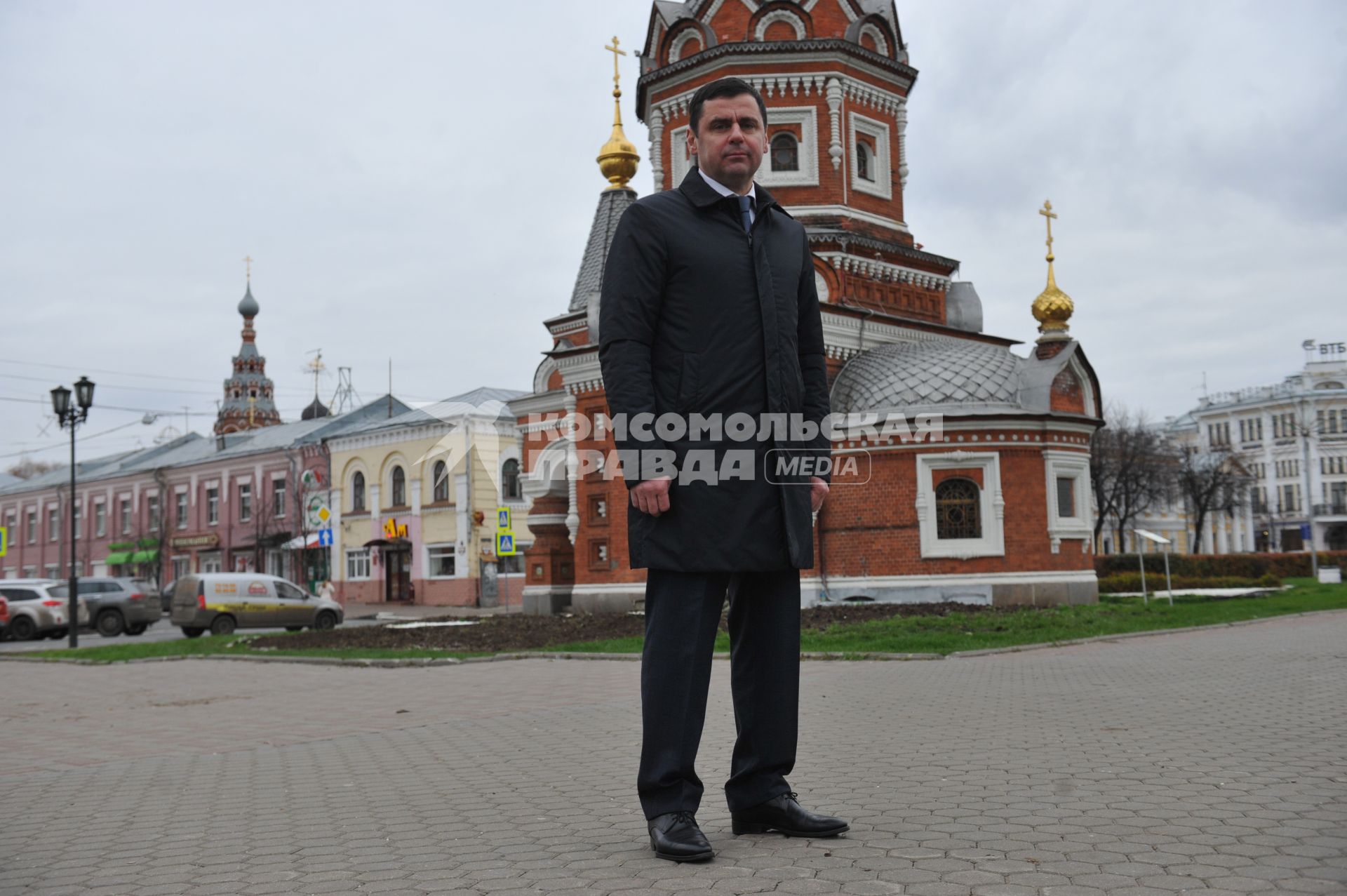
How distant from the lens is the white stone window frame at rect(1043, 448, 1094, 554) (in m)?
22.8

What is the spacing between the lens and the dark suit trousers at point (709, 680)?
13.1ft

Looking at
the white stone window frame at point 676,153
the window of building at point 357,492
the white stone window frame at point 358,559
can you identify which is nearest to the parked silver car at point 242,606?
the white stone window frame at point 676,153

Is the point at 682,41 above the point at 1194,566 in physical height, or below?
above

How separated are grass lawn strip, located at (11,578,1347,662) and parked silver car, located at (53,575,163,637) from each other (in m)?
8.46

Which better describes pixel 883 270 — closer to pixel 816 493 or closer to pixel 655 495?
pixel 816 493

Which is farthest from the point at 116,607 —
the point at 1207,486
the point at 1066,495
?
the point at 1207,486

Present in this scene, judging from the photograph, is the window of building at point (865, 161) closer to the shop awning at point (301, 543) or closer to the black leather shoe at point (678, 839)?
the shop awning at point (301, 543)

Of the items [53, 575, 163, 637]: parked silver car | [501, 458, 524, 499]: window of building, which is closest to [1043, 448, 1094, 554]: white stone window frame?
[53, 575, 163, 637]: parked silver car

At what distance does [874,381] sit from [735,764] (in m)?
20.2

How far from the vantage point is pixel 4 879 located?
3.82 metres

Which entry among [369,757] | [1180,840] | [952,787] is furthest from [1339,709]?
[369,757]

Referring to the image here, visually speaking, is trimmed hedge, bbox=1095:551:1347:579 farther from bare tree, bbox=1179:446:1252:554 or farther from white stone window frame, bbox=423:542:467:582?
white stone window frame, bbox=423:542:467:582

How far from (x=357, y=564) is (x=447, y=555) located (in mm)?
4796

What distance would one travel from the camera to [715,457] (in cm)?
410
